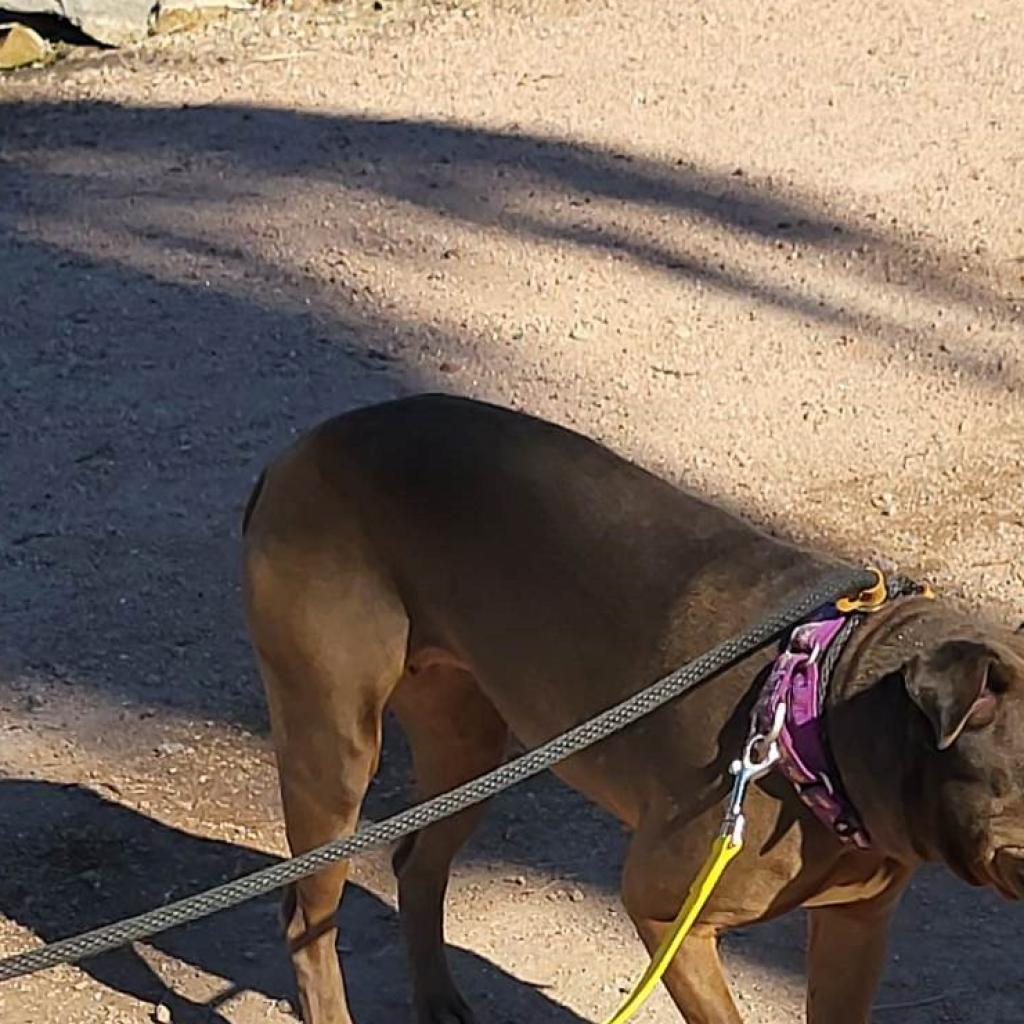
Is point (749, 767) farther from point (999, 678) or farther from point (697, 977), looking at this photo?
point (697, 977)

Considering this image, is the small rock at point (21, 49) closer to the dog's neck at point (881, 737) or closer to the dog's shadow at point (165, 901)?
the dog's shadow at point (165, 901)

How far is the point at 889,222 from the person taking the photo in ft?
28.9

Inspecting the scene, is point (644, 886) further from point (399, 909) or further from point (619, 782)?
point (399, 909)

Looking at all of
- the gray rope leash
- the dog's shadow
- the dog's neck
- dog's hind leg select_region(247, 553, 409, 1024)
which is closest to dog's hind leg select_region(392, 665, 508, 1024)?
the dog's shadow

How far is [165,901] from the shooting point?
5.09 metres

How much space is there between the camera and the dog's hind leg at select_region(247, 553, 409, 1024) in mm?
4164

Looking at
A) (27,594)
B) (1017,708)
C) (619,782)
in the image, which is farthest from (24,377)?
(1017,708)

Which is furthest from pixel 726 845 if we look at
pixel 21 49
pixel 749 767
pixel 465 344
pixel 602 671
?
pixel 21 49

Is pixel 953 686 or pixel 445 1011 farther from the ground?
pixel 953 686

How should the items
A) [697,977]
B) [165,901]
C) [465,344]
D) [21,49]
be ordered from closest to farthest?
[697,977], [165,901], [465,344], [21,49]

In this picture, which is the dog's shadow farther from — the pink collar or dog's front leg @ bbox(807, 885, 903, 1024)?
the pink collar

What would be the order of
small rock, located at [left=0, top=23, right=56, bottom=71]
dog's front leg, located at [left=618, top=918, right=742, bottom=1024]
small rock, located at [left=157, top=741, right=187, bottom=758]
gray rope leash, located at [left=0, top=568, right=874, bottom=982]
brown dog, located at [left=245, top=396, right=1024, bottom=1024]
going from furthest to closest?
small rock, located at [left=0, top=23, right=56, bottom=71]
small rock, located at [left=157, top=741, right=187, bottom=758]
dog's front leg, located at [left=618, top=918, right=742, bottom=1024]
brown dog, located at [left=245, top=396, right=1024, bottom=1024]
gray rope leash, located at [left=0, top=568, right=874, bottom=982]

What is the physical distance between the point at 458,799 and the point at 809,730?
57 cm

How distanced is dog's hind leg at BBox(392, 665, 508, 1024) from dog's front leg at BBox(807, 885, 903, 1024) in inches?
31.1
